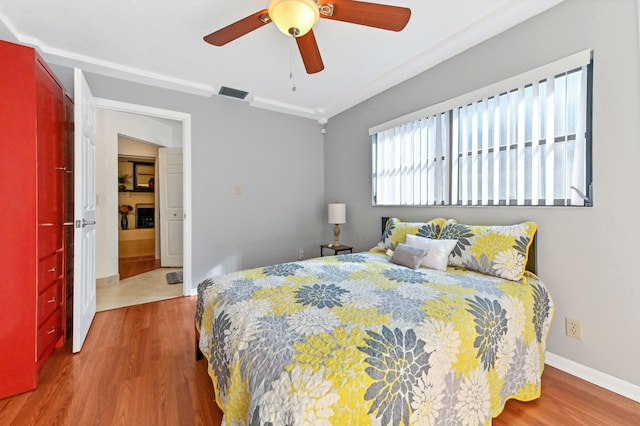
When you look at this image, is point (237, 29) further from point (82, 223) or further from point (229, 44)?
point (82, 223)

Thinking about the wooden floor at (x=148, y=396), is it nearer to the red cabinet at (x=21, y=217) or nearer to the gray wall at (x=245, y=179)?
the red cabinet at (x=21, y=217)

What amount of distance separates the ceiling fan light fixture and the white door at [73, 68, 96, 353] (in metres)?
1.71

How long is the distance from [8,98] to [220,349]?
Answer: 76.8 inches

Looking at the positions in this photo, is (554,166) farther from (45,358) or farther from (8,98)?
(45,358)

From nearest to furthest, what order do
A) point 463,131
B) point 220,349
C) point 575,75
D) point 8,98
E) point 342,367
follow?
point 342,367 → point 220,349 → point 8,98 → point 575,75 → point 463,131

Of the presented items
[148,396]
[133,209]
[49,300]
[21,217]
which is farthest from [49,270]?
[133,209]

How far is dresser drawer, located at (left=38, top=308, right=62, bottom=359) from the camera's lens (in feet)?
6.04

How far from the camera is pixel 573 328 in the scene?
72.8 inches

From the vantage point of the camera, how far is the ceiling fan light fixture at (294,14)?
154 cm

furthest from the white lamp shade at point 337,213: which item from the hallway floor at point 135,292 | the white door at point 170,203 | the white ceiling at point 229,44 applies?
the white door at point 170,203

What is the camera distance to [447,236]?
2260 millimetres

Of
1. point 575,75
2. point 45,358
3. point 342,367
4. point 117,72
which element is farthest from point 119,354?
point 575,75

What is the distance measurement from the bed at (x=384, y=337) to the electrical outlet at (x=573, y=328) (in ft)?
0.75

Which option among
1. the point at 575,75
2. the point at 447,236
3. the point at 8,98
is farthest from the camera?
the point at 447,236
